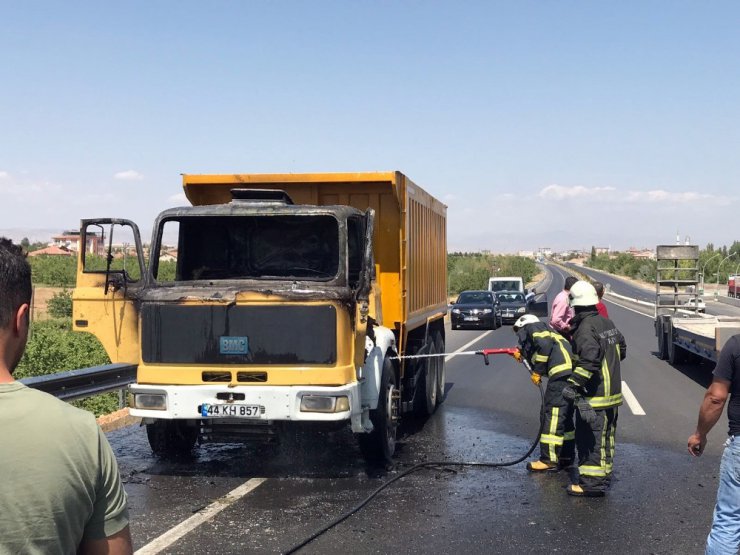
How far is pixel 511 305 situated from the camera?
31.8 metres

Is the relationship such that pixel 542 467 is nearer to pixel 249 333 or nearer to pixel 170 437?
pixel 249 333

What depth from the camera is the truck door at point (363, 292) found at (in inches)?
277

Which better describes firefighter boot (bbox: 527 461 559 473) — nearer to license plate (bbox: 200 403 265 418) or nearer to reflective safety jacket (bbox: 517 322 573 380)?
reflective safety jacket (bbox: 517 322 573 380)

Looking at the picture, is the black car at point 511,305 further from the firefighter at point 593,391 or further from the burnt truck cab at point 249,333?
the burnt truck cab at point 249,333

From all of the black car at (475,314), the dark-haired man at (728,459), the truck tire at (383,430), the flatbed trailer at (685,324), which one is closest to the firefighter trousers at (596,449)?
the truck tire at (383,430)

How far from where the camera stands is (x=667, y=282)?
21344 mm

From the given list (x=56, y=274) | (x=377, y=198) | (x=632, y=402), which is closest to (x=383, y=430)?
(x=377, y=198)

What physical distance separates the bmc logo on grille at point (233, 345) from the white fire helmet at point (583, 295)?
2897 mm


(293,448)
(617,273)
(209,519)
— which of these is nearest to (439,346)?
(293,448)

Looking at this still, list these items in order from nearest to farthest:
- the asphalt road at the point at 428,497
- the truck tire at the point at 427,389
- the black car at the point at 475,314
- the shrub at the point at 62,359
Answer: the asphalt road at the point at 428,497 → the truck tire at the point at 427,389 → the shrub at the point at 62,359 → the black car at the point at 475,314

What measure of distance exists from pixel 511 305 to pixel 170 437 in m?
24.8

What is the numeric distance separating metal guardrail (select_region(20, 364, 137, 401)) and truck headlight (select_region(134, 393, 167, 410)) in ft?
2.98

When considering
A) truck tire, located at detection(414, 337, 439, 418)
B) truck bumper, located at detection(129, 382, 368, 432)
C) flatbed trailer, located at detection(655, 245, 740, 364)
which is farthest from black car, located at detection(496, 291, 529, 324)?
truck bumper, located at detection(129, 382, 368, 432)

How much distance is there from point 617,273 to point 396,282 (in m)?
151
